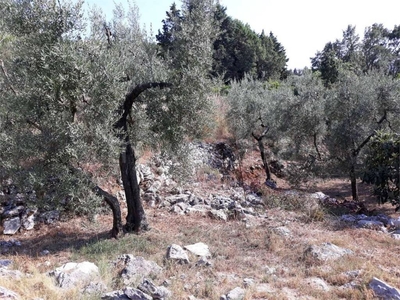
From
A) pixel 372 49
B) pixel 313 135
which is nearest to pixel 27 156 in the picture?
pixel 313 135

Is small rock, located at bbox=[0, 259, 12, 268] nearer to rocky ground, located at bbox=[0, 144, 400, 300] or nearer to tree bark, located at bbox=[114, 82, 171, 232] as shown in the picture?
rocky ground, located at bbox=[0, 144, 400, 300]

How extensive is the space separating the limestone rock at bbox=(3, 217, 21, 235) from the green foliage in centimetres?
1123

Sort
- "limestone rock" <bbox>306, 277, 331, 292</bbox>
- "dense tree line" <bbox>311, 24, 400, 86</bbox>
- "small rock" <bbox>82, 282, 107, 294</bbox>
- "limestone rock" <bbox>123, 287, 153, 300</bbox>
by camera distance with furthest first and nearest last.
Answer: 1. "dense tree line" <bbox>311, 24, 400, 86</bbox>
2. "limestone rock" <bbox>306, 277, 331, 292</bbox>
3. "small rock" <bbox>82, 282, 107, 294</bbox>
4. "limestone rock" <bbox>123, 287, 153, 300</bbox>

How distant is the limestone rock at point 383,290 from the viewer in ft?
18.4

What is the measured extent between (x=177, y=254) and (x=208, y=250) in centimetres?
94

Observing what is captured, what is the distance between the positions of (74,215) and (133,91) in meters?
4.69

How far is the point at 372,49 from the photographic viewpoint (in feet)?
133

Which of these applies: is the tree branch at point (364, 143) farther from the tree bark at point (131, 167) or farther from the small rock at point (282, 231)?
the tree bark at point (131, 167)

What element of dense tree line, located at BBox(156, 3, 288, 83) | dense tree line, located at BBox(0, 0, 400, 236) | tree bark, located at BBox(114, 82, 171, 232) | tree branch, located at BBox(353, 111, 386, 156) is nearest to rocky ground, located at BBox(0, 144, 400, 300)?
tree bark, located at BBox(114, 82, 171, 232)

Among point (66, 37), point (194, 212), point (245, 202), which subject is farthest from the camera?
point (245, 202)

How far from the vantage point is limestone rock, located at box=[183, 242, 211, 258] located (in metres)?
7.79

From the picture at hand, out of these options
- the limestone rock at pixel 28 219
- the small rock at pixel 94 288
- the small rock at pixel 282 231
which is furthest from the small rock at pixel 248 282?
the limestone rock at pixel 28 219

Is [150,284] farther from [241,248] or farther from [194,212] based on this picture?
[194,212]

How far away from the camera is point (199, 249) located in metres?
8.01
